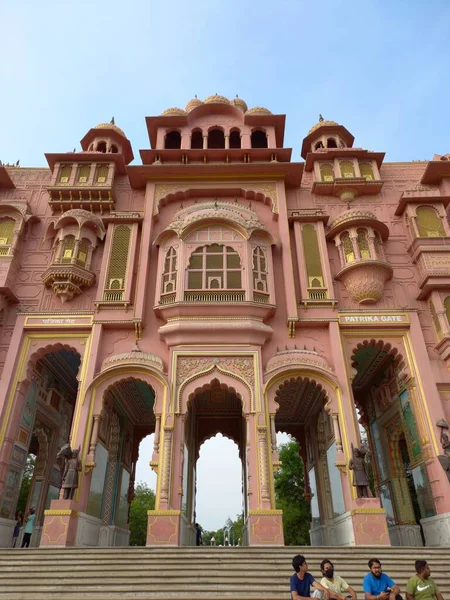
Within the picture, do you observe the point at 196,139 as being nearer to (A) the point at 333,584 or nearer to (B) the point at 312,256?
(B) the point at 312,256

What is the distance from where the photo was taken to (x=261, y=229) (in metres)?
16.5

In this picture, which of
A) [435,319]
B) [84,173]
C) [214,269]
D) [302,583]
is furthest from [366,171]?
[302,583]

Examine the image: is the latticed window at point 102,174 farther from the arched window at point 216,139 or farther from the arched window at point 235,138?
the arched window at point 235,138

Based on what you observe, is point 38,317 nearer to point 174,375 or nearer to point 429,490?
point 174,375

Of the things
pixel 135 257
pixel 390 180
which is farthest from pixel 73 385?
pixel 390 180

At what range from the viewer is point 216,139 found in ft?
70.5

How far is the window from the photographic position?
1627 centimetres

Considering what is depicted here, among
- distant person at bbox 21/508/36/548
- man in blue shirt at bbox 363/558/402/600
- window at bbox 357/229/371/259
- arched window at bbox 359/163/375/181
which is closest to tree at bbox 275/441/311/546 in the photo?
window at bbox 357/229/371/259

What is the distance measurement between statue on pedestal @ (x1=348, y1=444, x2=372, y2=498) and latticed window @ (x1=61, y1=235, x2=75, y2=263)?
11.7 meters

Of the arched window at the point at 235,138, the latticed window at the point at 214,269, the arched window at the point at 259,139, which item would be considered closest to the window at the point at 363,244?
the latticed window at the point at 214,269

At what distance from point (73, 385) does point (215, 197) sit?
9.99m

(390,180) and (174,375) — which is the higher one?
(390,180)

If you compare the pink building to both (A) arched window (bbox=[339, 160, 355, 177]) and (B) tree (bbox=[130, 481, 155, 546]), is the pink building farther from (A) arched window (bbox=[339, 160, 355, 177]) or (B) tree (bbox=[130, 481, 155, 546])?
(B) tree (bbox=[130, 481, 155, 546])

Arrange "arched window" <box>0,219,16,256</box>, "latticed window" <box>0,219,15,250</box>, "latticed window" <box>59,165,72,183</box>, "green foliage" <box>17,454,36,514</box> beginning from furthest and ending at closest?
1. "green foliage" <box>17,454,36,514</box>
2. "latticed window" <box>59,165,72,183</box>
3. "latticed window" <box>0,219,15,250</box>
4. "arched window" <box>0,219,16,256</box>
